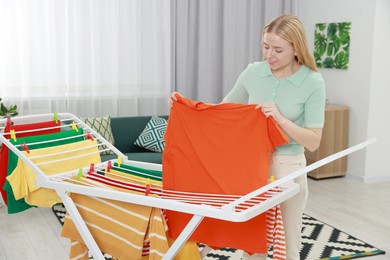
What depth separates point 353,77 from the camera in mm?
5426

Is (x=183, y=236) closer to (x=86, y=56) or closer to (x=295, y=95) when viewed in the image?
(x=295, y=95)

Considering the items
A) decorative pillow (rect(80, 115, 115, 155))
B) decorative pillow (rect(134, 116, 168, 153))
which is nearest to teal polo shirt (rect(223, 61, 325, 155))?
decorative pillow (rect(134, 116, 168, 153))

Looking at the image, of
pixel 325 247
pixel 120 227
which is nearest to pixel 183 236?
pixel 120 227

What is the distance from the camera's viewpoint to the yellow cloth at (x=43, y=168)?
2740 millimetres

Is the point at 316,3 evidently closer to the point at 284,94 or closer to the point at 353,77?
the point at 353,77

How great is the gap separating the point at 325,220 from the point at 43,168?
2379mm

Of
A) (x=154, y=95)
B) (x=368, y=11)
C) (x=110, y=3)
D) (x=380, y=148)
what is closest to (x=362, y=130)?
(x=380, y=148)

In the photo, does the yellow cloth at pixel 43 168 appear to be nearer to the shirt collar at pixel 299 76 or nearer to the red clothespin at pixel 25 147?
the red clothespin at pixel 25 147

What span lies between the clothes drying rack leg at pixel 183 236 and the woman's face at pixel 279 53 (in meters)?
0.73

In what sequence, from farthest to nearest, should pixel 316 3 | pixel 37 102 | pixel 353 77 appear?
pixel 316 3 < pixel 353 77 < pixel 37 102

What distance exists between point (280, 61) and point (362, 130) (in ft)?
11.1

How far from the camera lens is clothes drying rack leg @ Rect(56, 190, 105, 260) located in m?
2.32

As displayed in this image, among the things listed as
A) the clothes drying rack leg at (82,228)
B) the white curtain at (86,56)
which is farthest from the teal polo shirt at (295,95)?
the white curtain at (86,56)

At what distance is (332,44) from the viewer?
5605 mm
